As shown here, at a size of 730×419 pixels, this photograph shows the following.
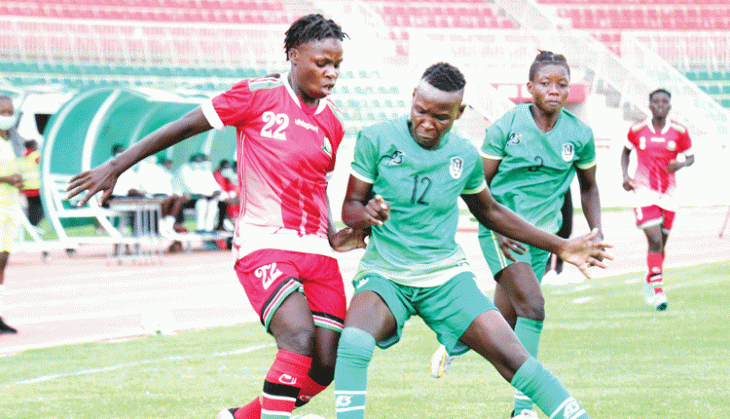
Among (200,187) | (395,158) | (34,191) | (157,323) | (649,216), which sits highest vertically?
(395,158)

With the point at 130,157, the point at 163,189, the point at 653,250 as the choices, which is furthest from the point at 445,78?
the point at 163,189

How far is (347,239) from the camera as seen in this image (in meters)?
4.93

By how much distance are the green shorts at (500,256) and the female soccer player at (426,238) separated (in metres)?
1.27

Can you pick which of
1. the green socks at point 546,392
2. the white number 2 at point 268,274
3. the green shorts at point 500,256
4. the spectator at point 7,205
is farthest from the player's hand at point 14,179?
the green socks at point 546,392

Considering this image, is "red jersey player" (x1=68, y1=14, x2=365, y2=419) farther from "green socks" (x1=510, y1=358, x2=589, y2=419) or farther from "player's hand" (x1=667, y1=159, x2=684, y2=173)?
"player's hand" (x1=667, y1=159, x2=684, y2=173)

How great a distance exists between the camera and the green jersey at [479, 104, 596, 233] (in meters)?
6.26

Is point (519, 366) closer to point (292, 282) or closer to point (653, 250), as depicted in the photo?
point (292, 282)

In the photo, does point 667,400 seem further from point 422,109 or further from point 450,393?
point 422,109

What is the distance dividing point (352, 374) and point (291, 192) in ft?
3.05

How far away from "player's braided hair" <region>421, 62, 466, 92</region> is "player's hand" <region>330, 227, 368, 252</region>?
806 mm

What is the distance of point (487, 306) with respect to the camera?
4.67 meters

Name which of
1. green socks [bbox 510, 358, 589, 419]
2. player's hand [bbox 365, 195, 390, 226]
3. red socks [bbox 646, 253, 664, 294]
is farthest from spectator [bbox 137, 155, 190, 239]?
green socks [bbox 510, 358, 589, 419]

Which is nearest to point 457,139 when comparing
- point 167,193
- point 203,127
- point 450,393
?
point 203,127

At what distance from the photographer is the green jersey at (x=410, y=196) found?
470 centimetres
